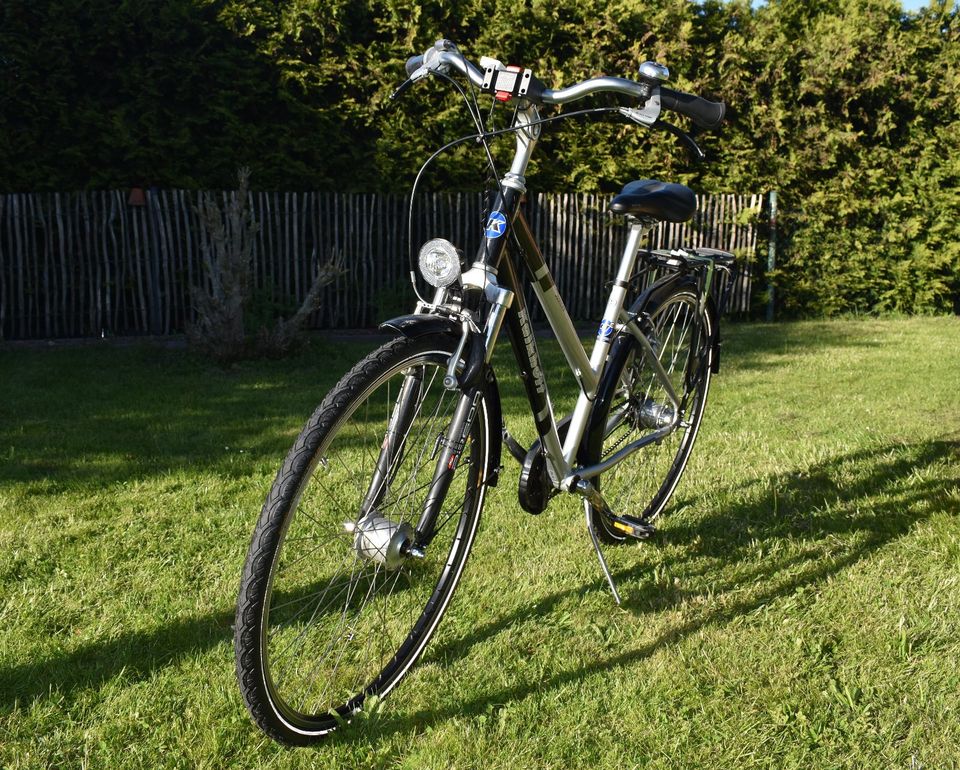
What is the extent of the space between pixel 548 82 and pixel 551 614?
7575 mm

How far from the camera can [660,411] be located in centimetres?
341

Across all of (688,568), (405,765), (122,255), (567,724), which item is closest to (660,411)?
(688,568)

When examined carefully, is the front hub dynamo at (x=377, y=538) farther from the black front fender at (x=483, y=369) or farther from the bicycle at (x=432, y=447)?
the black front fender at (x=483, y=369)

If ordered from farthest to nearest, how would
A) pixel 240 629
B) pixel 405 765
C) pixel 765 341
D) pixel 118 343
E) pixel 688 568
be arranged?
1. pixel 765 341
2. pixel 118 343
3. pixel 688 568
4. pixel 405 765
5. pixel 240 629

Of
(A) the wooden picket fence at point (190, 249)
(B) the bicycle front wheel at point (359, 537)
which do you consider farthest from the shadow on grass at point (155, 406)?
(B) the bicycle front wheel at point (359, 537)

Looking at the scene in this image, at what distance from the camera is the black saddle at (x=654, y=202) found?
292 centimetres

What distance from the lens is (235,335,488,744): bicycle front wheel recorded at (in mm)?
1983

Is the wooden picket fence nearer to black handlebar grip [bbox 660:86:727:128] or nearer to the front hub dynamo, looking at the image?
black handlebar grip [bbox 660:86:727:128]

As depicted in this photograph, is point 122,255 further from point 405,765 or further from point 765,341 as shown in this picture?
point 405,765

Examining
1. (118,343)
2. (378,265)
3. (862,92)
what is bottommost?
(118,343)

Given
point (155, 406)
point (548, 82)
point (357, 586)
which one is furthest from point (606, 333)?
point (548, 82)

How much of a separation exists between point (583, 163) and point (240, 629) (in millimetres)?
8150

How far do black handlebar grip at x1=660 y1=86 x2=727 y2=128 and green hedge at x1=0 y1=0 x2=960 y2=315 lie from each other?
5.79m

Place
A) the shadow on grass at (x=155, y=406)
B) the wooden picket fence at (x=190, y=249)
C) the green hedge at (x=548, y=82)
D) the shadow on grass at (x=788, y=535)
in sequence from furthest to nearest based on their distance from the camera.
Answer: the green hedge at (x=548, y=82), the wooden picket fence at (x=190, y=249), the shadow on grass at (x=155, y=406), the shadow on grass at (x=788, y=535)
